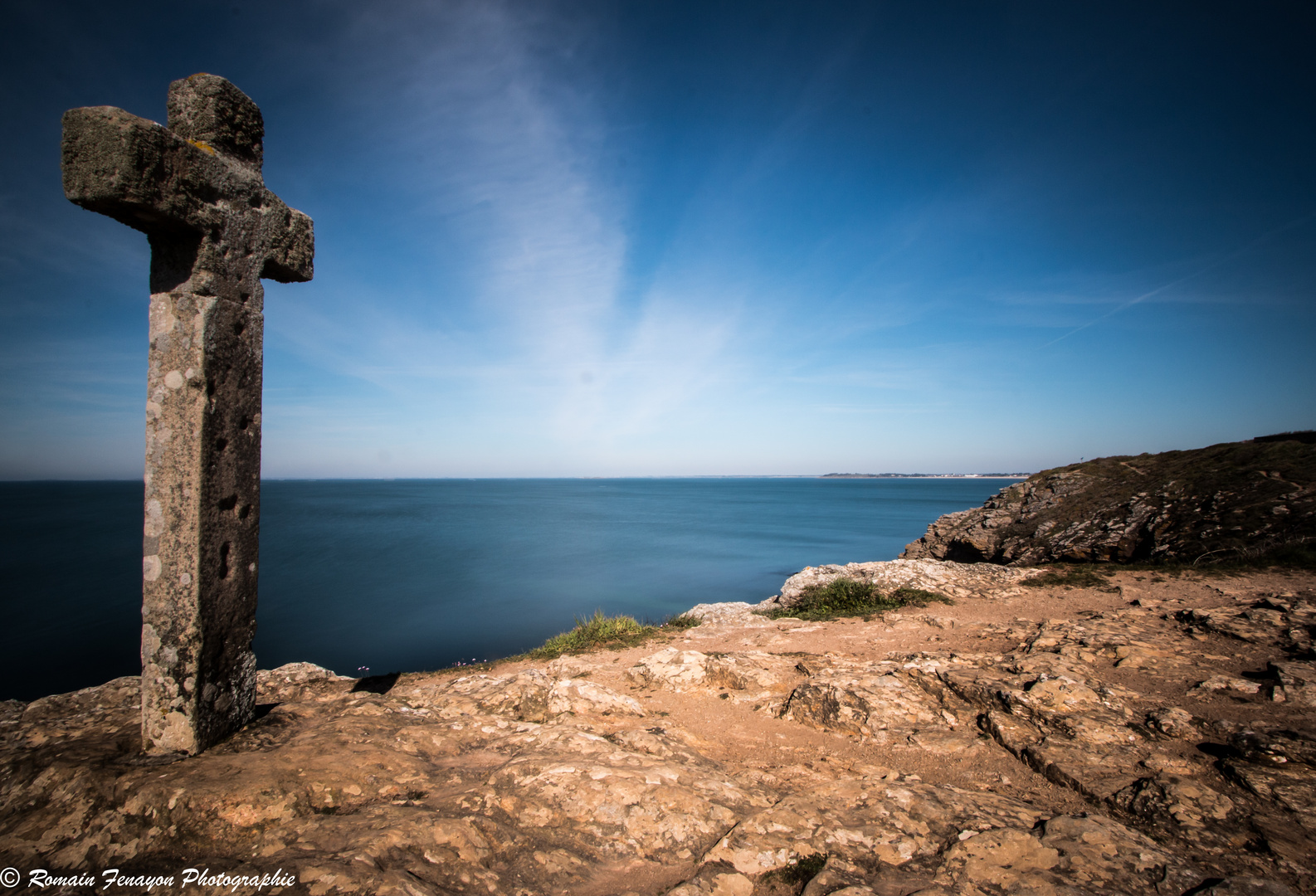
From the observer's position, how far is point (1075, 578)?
34.2 ft

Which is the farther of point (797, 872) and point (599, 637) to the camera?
point (599, 637)

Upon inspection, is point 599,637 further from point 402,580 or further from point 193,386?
point 402,580

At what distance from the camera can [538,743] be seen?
3990mm

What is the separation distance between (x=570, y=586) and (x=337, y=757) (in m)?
21.5

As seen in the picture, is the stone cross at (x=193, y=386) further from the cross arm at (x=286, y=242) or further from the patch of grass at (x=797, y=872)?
the patch of grass at (x=797, y=872)

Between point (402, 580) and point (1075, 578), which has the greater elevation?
point (1075, 578)

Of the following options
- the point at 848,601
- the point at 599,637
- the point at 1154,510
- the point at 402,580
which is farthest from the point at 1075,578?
the point at 402,580

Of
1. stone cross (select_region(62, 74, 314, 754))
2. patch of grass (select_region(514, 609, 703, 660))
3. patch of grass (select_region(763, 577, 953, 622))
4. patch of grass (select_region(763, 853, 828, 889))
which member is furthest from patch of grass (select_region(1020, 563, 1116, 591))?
stone cross (select_region(62, 74, 314, 754))

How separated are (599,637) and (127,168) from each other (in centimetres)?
800

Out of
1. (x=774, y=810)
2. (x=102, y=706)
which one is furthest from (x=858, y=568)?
(x=102, y=706)

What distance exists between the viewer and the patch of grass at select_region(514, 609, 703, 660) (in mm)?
8568

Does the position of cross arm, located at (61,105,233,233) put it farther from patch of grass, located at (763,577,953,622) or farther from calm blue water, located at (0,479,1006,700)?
calm blue water, located at (0,479,1006,700)

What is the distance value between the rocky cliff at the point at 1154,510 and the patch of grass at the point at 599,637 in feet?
30.9

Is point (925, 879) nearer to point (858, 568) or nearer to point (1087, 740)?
point (1087, 740)
